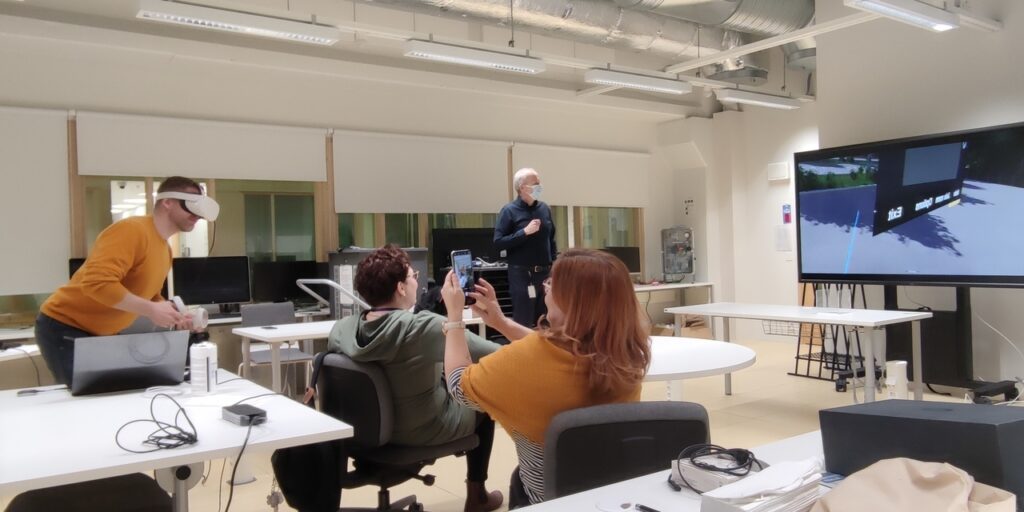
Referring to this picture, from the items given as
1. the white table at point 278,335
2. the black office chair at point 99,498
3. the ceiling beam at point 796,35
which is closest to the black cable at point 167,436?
the black office chair at point 99,498

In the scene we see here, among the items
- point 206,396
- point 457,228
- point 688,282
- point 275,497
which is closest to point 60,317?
point 206,396

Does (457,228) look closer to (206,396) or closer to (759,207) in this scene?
(759,207)

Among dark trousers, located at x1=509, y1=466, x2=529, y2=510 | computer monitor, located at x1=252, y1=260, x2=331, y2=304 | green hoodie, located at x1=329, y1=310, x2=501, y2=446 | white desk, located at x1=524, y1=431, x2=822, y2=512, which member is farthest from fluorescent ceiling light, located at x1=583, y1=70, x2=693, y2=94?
white desk, located at x1=524, y1=431, x2=822, y2=512

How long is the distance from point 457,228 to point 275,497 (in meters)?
Result: 4.88

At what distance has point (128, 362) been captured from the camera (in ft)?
7.75

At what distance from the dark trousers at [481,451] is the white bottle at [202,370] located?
1.02m

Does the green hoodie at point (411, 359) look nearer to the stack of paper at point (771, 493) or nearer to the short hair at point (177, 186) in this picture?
the short hair at point (177, 186)

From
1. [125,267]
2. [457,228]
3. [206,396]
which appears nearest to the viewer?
[206,396]

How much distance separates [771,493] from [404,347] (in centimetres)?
153

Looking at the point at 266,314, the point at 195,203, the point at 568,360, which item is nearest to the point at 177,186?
the point at 195,203

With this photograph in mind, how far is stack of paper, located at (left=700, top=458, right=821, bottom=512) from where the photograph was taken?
1.07 meters

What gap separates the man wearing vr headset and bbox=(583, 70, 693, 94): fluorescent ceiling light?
4.42m

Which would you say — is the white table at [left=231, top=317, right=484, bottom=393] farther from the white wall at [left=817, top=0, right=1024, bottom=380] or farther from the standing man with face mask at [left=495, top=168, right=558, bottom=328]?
the white wall at [left=817, top=0, right=1024, bottom=380]

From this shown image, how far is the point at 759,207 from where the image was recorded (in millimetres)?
8758
